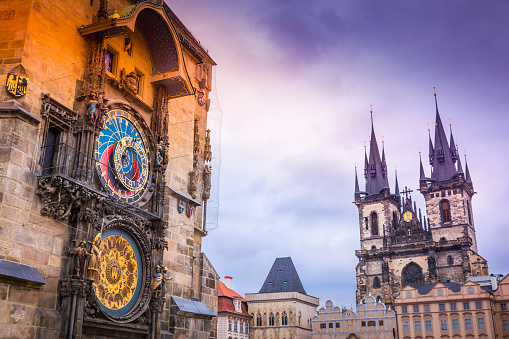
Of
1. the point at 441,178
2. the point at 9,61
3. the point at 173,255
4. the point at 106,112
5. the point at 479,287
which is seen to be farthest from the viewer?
the point at 441,178

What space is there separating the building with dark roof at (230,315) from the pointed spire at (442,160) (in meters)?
35.3

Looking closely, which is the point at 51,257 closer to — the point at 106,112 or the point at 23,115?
the point at 23,115

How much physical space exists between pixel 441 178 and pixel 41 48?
239 feet

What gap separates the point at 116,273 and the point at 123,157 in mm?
2551

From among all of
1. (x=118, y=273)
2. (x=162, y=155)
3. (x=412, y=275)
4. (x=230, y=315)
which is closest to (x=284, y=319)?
(x=230, y=315)

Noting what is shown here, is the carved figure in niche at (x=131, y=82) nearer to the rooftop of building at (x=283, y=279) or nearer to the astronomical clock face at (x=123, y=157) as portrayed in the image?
the astronomical clock face at (x=123, y=157)

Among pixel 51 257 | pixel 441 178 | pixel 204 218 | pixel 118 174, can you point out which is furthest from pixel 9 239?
pixel 441 178

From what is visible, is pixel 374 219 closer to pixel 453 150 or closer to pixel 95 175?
pixel 453 150

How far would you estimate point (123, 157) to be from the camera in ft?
38.4

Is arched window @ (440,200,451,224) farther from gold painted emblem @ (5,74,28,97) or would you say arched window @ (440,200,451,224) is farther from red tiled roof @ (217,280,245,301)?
gold painted emblem @ (5,74,28,97)

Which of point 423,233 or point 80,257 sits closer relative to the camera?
point 80,257

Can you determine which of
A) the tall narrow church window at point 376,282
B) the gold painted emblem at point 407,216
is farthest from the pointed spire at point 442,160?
the tall narrow church window at point 376,282

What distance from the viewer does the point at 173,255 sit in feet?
43.2

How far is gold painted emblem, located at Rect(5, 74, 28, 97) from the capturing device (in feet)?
29.9
